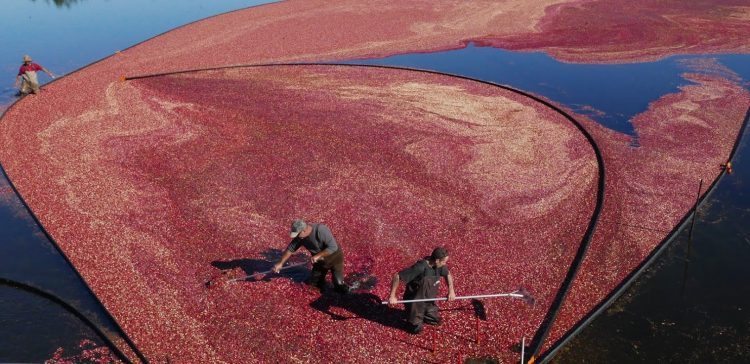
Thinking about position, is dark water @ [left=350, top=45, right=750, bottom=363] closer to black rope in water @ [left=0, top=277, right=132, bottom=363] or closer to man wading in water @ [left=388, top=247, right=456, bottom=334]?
man wading in water @ [left=388, top=247, right=456, bottom=334]

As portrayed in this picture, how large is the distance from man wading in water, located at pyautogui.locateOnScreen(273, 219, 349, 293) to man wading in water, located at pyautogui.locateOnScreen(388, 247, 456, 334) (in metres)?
1.06

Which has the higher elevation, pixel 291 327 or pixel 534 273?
pixel 291 327

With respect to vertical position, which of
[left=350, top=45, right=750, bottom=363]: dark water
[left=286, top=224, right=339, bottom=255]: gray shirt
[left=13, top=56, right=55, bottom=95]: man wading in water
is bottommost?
[left=350, top=45, right=750, bottom=363]: dark water

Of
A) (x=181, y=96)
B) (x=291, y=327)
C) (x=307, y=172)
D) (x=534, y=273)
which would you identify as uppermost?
(x=181, y=96)

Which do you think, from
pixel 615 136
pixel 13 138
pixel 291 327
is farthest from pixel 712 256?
pixel 13 138

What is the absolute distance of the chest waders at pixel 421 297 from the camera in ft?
22.9

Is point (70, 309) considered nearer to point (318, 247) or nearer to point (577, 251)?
point (318, 247)

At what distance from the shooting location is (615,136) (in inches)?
543

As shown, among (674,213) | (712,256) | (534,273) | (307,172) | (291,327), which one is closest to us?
(291,327)

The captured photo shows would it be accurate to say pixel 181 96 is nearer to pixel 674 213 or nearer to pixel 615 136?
pixel 615 136

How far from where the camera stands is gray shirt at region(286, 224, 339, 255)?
7.40 m

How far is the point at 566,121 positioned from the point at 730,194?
181 inches

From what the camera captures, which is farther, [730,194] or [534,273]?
[730,194]

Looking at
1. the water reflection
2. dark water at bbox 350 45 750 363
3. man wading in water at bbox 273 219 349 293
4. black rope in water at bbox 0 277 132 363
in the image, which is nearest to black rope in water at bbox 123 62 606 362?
dark water at bbox 350 45 750 363
